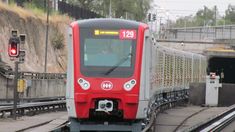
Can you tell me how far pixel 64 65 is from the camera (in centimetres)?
6794

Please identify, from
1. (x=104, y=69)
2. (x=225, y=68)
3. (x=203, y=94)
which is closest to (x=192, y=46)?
(x=225, y=68)

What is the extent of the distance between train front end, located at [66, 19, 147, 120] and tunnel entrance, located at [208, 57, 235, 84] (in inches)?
2121

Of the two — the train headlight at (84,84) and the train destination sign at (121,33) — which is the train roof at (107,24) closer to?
the train destination sign at (121,33)

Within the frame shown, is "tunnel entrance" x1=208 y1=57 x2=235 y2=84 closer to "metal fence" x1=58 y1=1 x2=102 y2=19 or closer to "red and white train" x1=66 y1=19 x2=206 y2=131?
"metal fence" x1=58 y1=1 x2=102 y2=19

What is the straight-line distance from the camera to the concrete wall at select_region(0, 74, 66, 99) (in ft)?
136

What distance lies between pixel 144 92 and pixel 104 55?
1.46 meters

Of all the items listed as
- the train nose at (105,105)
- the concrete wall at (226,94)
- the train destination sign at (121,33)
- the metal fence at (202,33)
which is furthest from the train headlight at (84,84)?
the metal fence at (202,33)

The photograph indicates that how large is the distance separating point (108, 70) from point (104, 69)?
11 centimetres

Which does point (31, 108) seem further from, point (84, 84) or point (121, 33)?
point (121, 33)

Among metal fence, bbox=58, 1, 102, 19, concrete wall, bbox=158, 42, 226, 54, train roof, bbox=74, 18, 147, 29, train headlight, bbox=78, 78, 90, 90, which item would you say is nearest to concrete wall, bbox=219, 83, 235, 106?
train roof, bbox=74, 18, 147, 29

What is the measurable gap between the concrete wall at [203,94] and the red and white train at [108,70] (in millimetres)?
24380

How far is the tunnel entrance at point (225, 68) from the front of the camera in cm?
7112

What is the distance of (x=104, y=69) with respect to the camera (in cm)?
1716

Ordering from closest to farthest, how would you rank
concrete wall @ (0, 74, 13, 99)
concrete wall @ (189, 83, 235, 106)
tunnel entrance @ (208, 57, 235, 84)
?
concrete wall @ (0, 74, 13, 99) → concrete wall @ (189, 83, 235, 106) → tunnel entrance @ (208, 57, 235, 84)
